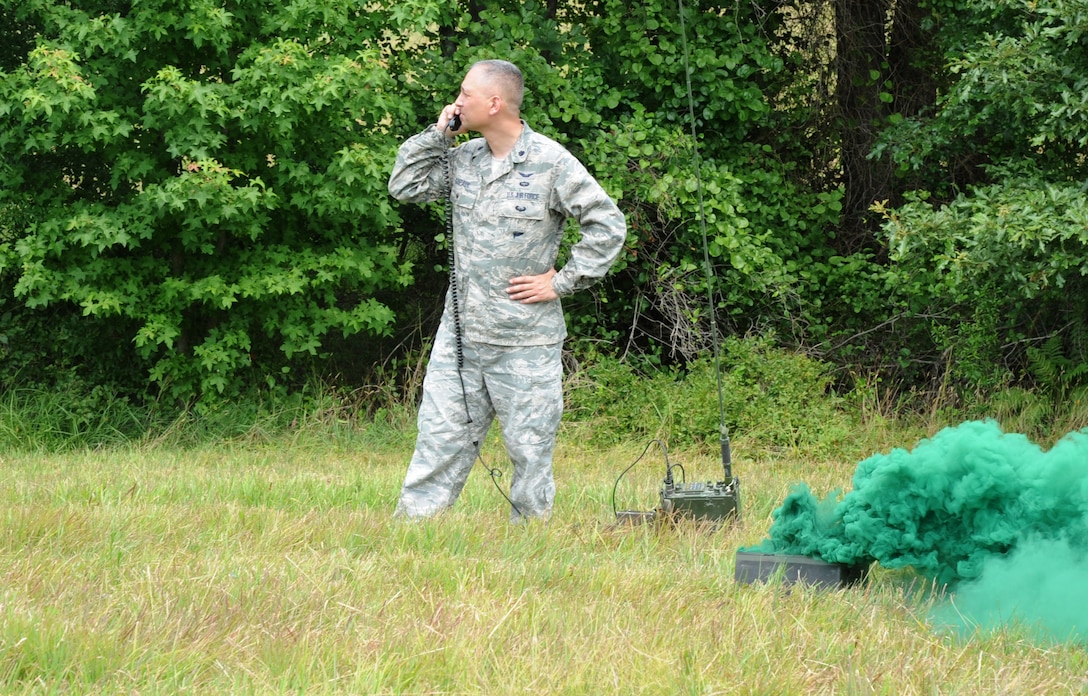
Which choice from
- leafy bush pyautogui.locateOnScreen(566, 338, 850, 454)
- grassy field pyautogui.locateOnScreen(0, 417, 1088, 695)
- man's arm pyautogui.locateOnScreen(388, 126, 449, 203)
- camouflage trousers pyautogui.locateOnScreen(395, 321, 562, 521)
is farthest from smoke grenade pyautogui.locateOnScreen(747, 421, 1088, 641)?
leafy bush pyautogui.locateOnScreen(566, 338, 850, 454)

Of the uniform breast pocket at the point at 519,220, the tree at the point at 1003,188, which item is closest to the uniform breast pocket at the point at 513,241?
the uniform breast pocket at the point at 519,220

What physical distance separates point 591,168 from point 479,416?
485 centimetres

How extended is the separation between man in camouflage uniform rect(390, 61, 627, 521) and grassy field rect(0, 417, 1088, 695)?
0.32 m

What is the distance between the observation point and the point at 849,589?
4160mm

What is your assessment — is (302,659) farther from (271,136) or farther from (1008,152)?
→ (1008,152)

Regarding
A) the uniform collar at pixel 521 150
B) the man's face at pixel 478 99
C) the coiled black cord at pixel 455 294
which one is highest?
the man's face at pixel 478 99

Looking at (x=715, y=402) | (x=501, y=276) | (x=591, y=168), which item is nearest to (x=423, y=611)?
(x=501, y=276)

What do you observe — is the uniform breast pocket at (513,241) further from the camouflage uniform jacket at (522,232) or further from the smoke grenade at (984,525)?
the smoke grenade at (984,525)

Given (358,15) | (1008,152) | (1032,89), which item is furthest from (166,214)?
(1008,152)

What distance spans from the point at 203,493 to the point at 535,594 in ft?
7.81

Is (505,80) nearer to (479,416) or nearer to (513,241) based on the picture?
(513,241)

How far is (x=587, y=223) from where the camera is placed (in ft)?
17.2

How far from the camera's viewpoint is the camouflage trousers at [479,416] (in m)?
5.22

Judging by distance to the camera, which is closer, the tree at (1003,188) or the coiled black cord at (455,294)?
the coiled black cord at (455,294)
